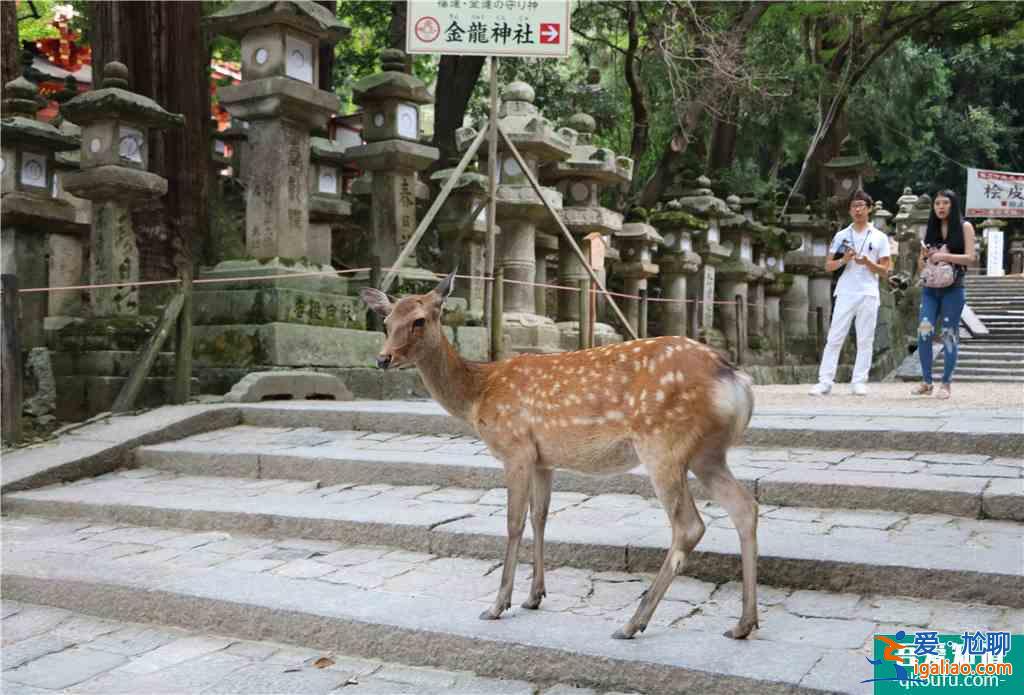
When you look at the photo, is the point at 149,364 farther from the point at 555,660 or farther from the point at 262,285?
the point at 555,660

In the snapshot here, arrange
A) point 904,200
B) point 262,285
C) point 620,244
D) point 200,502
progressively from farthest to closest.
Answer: point 904,200 < point 620,244 < point 262,285 < point 200,502

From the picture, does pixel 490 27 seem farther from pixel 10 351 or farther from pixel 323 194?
pixel 10 351

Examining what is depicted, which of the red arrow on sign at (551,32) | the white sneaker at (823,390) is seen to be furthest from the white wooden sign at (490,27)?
the white sneaker at (823,390)

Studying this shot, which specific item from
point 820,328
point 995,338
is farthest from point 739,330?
point 995,338

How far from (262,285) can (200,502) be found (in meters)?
3.93

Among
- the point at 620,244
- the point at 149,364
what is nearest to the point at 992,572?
the point at 149,364

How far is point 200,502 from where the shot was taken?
622 cm

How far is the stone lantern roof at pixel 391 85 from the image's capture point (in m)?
11.0

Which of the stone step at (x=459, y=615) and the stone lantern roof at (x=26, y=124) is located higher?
the stone lantern roof at (x=26, y=124)

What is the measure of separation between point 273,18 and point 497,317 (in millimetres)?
3829

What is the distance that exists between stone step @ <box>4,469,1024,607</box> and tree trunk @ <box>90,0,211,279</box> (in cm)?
632

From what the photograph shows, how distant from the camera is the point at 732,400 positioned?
3723mm

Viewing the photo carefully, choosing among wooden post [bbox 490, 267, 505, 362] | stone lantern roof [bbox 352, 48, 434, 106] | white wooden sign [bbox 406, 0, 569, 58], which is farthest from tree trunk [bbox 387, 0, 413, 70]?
wooden post [bbox 490, 267, 505, 362]

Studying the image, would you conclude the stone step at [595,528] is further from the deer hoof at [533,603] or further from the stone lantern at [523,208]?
the stone lantern at [523,208]
